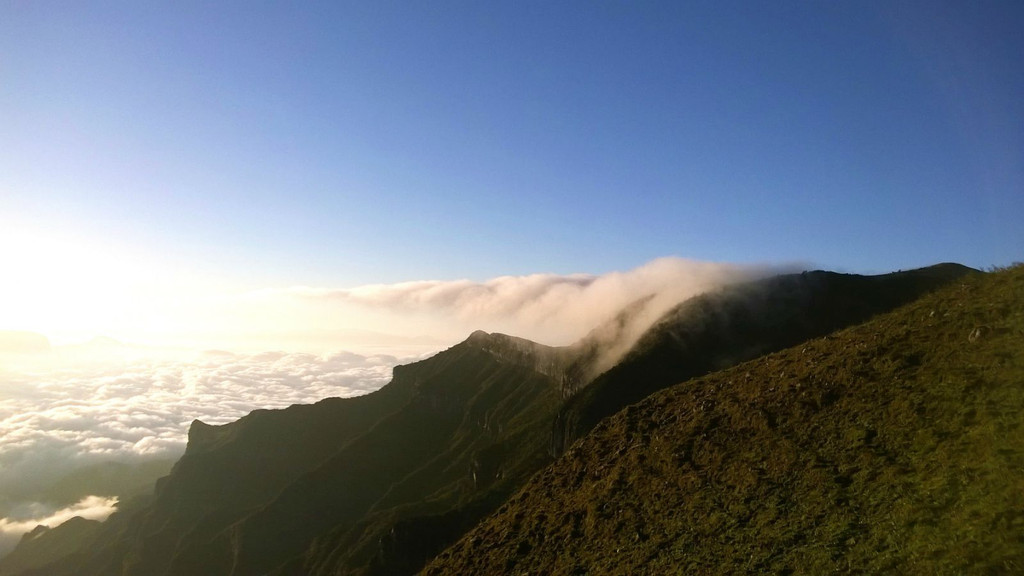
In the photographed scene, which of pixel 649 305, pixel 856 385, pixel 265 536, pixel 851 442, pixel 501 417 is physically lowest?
pixel 265 536

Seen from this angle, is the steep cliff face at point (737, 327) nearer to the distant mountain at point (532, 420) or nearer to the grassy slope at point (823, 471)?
the distant mountain at point (532, 420)

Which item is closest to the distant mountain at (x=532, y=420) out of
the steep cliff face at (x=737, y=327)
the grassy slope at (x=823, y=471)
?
the steep cliff face at (x=737, y=327)

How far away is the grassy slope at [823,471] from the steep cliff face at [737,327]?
5702 centimetres

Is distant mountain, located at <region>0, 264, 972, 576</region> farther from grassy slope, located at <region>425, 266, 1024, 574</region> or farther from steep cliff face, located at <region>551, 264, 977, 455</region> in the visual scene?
grassy slope, located at <region>425, 266, 1024, 574</region>

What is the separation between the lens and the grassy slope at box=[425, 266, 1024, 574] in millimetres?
21406

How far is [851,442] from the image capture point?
28469 millimetres

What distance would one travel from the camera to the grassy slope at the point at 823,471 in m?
21.4

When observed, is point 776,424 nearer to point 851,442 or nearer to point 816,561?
point 851,442

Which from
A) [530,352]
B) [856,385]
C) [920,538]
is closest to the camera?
[920,538]

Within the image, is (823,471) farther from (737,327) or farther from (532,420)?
(532,420)

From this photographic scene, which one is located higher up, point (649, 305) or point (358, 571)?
point (649, 305)

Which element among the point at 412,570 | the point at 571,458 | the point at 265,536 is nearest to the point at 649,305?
the point at 412,570

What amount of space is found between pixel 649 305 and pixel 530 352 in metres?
65.8

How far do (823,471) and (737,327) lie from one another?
86.0 m
